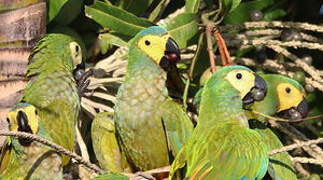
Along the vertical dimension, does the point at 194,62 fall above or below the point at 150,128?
above

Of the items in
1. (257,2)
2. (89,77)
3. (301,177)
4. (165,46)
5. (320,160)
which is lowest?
(301,177)

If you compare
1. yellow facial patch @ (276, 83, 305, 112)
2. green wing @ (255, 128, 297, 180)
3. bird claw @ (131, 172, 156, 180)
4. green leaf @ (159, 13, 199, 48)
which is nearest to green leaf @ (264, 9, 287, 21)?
yellow facial patch @ (276, 83, 305, 112)

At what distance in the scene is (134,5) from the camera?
2457 millimetres

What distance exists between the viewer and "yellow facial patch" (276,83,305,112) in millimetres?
2416

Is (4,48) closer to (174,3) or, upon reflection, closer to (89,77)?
(89,77)

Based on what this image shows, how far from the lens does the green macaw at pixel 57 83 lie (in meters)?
2.12

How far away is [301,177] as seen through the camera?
7.82 feet

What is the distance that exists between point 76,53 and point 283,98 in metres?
0.92

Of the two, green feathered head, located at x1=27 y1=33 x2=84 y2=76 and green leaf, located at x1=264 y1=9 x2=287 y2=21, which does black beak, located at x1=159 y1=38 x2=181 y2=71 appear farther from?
green leaf, located at x1=264 y1=9 x2=287 y2=21

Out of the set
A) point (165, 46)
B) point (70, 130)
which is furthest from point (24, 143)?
point (165, 46)

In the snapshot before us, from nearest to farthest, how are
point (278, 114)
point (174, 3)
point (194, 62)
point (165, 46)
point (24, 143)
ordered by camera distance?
point (24, 143)
point (165, 46)
point (194, 62)
point (278, 114)
point (174, 3)

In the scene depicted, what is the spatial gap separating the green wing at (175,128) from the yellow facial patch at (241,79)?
0.22m

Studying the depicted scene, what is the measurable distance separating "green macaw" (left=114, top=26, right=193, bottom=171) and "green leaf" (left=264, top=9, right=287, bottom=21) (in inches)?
30.0

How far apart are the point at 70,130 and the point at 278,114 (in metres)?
0.96
